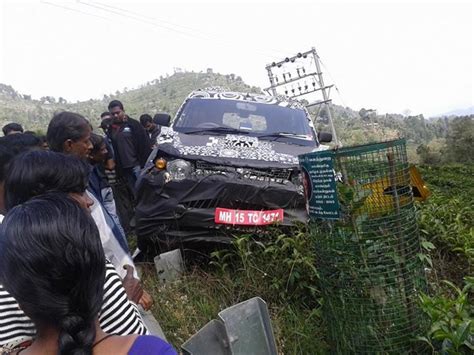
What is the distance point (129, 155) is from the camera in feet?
19.0

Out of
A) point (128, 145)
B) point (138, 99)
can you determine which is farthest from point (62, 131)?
point (138, 99)

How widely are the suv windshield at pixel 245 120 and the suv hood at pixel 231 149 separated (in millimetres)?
213

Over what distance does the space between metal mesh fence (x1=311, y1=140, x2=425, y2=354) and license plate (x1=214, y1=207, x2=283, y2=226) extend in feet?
4.38

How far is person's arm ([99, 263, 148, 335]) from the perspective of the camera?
143 centimetres

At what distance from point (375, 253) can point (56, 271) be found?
1822 millimetres

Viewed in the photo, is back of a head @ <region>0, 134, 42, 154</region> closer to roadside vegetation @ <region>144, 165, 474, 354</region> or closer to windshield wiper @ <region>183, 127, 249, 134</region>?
roadside vegetation @ <region>144, 165, 474, 354</region>

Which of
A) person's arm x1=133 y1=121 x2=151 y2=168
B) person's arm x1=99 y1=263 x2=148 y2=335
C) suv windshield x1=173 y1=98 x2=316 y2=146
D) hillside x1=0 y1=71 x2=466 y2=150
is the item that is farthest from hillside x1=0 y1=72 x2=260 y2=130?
person's arm x1=99 y1=263 x2=148 y2=335

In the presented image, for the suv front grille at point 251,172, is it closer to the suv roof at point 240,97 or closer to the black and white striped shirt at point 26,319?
the suv roof at point 240,97

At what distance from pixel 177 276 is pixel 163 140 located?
1456 mm

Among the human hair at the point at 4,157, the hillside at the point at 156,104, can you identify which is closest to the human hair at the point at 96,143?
the human hair at the point at 4,157

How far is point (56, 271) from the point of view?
98 centimetres

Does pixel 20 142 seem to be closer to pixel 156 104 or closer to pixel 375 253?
pixel 375 253

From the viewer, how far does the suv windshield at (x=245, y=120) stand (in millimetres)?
5035

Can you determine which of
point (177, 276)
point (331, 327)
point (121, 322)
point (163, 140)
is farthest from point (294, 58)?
point (121, 322)
